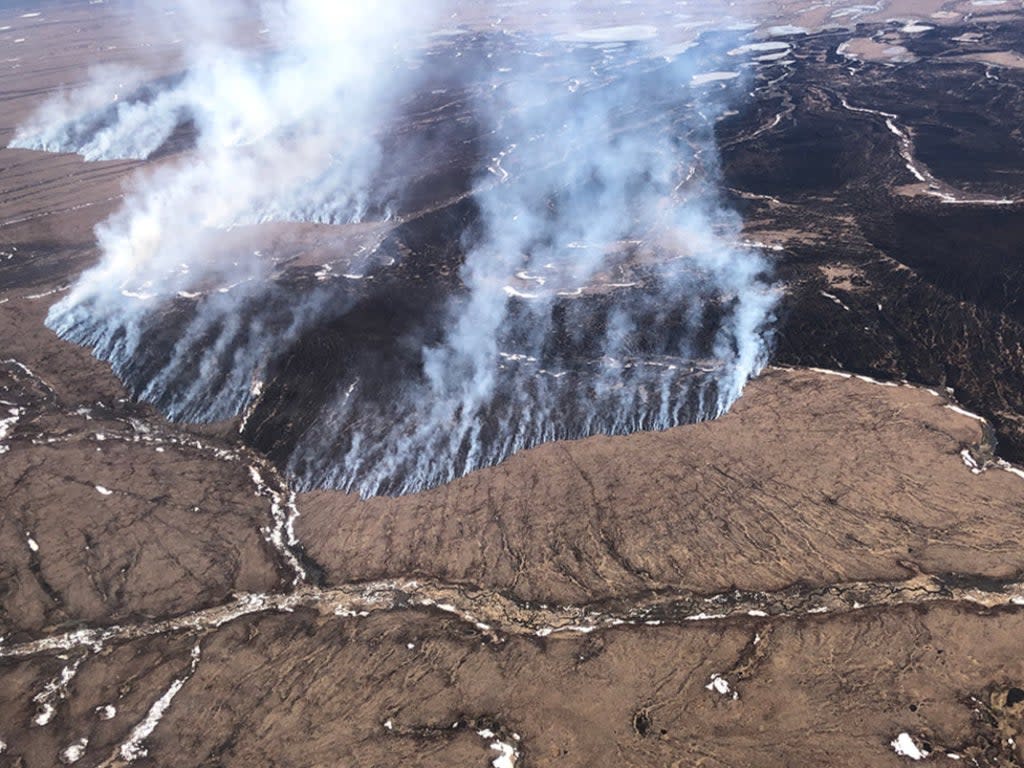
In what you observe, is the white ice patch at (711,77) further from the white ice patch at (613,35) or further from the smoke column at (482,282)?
the white ice patch at (613,35)

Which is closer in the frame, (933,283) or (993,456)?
(993,456)


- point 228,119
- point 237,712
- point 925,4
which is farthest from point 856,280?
point 925,4

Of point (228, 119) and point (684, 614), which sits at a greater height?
A: point (228, 119)

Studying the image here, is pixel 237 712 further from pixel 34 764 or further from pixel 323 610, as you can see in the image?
pixel 34 764

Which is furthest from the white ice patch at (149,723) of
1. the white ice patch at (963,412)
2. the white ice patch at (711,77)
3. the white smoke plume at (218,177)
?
the white ice patch at (711,77)

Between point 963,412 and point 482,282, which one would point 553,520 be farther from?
point 482,282

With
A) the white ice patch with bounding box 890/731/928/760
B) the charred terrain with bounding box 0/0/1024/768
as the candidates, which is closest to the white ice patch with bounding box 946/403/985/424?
the charred terrain with bounding box 0/0/1024/768

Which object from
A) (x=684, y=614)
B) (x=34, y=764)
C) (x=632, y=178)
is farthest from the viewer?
(x=632, y=178)
